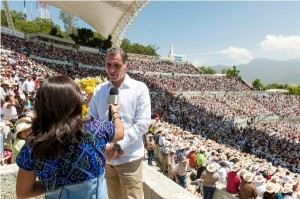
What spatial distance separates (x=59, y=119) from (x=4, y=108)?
6474 millimetres

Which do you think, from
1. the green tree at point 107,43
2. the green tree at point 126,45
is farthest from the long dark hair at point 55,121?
the green tree at point 126,45

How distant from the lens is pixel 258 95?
2063 inches

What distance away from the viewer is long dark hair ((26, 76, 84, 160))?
159 centimetres

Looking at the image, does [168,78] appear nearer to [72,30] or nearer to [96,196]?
[72,30]

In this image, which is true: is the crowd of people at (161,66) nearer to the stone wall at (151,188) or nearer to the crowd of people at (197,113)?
the crowd of people at (197,113)

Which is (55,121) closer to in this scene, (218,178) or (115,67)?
(115,67)

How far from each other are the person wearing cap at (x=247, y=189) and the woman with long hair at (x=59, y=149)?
5.25m

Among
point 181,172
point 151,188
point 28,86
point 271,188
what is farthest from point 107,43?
point 151,188

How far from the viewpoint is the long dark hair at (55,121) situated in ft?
5.21

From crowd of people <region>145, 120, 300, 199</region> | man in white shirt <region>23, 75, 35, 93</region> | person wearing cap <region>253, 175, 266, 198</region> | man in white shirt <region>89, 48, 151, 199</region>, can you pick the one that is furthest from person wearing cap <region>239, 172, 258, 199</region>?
man in white shirt <region>23, 75, 35, 93</region>

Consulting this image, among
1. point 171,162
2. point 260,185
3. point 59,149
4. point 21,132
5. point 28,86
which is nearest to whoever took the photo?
point 59,149

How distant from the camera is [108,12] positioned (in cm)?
4488

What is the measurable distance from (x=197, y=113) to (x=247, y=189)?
85.9 feet

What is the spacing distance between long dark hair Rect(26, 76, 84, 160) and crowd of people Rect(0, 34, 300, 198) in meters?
2.35
